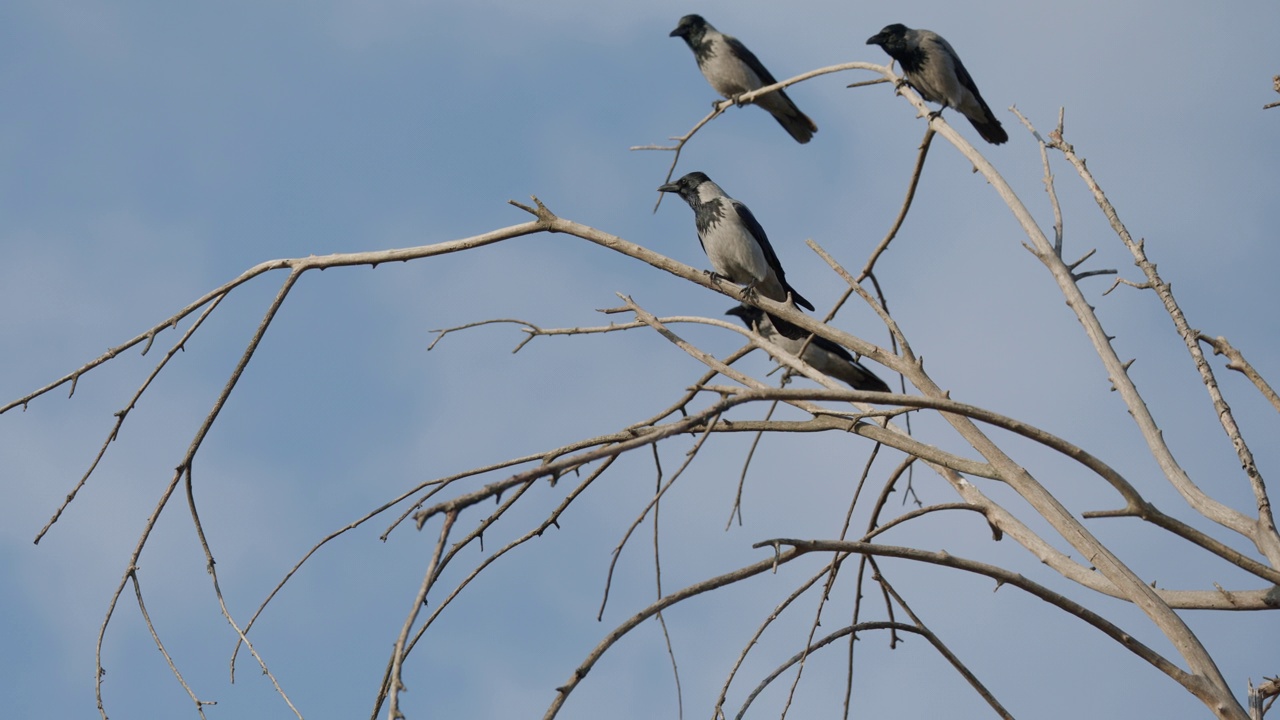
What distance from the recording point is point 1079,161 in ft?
15.9

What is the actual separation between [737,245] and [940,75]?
7.00ft

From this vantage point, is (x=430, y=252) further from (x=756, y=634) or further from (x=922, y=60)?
(x=922, y=60)

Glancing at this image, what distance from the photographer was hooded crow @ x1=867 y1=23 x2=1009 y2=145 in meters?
7.39

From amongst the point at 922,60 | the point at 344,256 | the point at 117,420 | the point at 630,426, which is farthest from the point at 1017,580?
the point at 922,60

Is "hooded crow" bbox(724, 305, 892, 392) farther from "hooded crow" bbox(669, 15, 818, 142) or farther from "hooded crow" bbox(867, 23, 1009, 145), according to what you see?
"hooded crow" bbox(669, 15, 818, 142)

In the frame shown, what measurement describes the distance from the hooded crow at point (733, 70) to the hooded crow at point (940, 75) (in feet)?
3.32

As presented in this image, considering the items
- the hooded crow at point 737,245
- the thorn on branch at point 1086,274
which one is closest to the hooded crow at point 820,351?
the hooded crow at point 737,245

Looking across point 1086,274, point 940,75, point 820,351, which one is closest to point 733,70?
point 940,75

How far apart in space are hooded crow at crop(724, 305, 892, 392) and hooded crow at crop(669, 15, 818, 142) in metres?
2.11

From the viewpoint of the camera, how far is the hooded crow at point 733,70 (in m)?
8.59

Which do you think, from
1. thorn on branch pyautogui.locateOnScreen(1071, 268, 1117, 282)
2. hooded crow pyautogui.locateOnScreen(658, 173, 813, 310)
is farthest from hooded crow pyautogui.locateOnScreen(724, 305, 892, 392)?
thorn on branch pyautogui.locateOnScreen(1071, 268, 1117, 282)

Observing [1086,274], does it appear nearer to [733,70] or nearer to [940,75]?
[940,75]

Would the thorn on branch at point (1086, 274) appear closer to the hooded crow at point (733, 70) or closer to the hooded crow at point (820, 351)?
the hooded crow at point (820, 351)

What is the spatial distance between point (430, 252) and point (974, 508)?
2.09 meters
